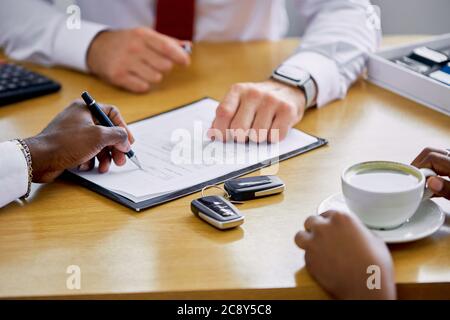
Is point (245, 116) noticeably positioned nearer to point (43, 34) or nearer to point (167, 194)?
point (167, 194)

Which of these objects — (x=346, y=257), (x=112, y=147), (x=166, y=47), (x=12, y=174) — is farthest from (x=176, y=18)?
(x=346, y=257)

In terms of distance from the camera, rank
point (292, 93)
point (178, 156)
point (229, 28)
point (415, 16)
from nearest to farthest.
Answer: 1. point (178, 156)
2. point (292, 93)
3. point (229, 28)
4. point (415, 16)

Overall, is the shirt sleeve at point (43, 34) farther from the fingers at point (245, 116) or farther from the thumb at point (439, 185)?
the thumb at point (439, 185)

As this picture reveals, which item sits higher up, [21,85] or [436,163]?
[436,163]

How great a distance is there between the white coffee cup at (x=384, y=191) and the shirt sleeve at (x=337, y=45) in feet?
1.47

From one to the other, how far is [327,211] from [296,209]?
9 centimetres

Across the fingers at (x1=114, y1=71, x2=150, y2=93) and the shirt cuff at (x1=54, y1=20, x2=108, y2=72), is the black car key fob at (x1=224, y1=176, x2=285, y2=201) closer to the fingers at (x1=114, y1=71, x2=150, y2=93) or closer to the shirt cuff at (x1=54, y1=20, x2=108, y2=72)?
the fingers at (x1=114, y1=71, x2=150, y2=93)

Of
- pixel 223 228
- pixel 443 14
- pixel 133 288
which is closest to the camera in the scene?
pixel 133 288

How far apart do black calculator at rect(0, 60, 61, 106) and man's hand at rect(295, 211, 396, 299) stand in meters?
0.74

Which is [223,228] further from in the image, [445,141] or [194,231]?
[445,141]

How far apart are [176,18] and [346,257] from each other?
1.02 metres

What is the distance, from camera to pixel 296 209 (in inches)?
36.4

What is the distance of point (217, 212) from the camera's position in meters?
0.89
